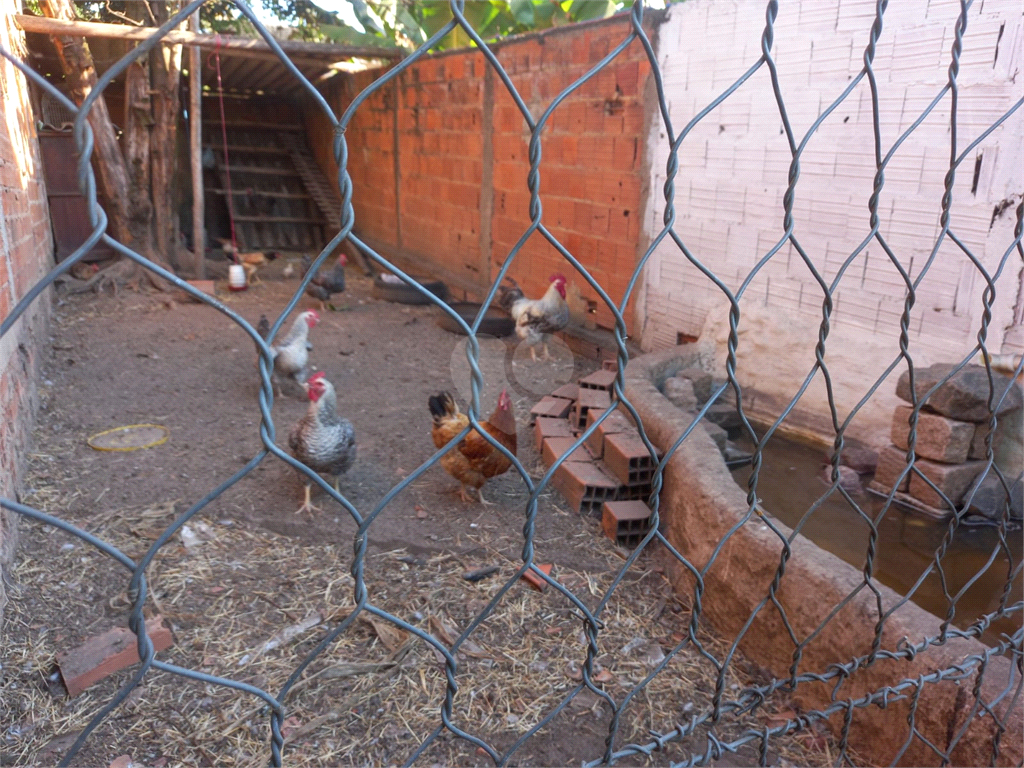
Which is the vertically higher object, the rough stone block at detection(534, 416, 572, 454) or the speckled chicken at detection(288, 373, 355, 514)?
the speckled chicken at detection(288, 373, 355, 514)

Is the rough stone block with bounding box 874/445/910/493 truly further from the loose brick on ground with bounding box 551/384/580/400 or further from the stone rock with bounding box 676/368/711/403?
the loose brick on ground with bounding box 551/384/580/400

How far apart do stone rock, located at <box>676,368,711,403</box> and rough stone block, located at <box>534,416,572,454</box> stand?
89cm

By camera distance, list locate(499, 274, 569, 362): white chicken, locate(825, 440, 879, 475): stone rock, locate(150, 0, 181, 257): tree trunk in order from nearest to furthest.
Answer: locate(825, 440, 879, 475): stone rock, locate(499, 274, 569, 362): white chicken, locate(150, 0, 181, 257): tree trunk

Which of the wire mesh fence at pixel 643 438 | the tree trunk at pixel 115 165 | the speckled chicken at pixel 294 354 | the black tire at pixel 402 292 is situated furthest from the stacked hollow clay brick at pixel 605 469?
the tree trunk at pixel 115 165

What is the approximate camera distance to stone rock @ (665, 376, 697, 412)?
4.41m

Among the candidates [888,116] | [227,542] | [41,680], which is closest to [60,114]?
[227,542]

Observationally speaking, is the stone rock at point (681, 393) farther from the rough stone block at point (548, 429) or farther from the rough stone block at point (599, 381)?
the rough stone block at point (548, 429)

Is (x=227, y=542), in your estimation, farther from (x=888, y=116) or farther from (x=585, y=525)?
(x=888, y=116)

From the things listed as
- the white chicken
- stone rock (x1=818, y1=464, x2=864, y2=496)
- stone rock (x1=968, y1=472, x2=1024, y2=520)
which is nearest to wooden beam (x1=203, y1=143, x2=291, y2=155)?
the white chicken

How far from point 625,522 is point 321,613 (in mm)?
1471

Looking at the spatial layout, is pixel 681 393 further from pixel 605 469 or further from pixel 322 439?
pixel 322 439

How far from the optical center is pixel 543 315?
6.05 m

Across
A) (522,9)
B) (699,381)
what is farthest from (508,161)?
(699,381)

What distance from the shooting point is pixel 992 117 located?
11.3ft
